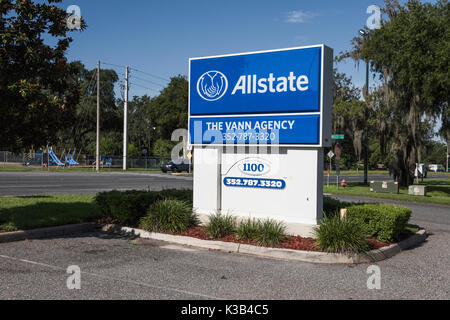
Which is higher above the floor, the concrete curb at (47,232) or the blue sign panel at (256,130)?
the blue sign panel at (256,130)

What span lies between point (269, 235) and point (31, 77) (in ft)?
20.0

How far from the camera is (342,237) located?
8172 mm

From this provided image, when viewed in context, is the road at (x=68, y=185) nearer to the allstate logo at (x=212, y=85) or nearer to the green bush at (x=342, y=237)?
the allstate logo at (x=212, y=85)

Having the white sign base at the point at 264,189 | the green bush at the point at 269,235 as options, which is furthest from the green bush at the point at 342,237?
the white sign base at the point at 264,189

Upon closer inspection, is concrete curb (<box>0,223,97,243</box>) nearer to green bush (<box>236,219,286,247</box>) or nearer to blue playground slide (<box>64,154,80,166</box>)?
green bush (<box>236,219,286,247</box>)

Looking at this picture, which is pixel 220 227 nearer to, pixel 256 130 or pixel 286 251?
pixel 286 251

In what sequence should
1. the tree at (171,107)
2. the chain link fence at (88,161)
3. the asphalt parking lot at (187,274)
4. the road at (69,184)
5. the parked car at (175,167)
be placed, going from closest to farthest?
the asphalt parking lot at (187,274) < the road at (69,184) < the parked car at (175,167) < the chain link fence at (88,161) < the tree at (171,107)

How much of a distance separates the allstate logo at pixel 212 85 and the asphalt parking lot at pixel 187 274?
12.7 feet

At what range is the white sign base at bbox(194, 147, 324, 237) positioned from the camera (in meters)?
9.45

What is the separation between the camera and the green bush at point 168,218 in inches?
388

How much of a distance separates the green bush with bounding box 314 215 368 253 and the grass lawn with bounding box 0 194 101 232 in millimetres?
5974

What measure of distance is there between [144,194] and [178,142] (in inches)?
2220

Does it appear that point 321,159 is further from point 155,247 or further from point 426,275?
point 155,247

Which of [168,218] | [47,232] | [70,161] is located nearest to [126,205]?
[168,218]
